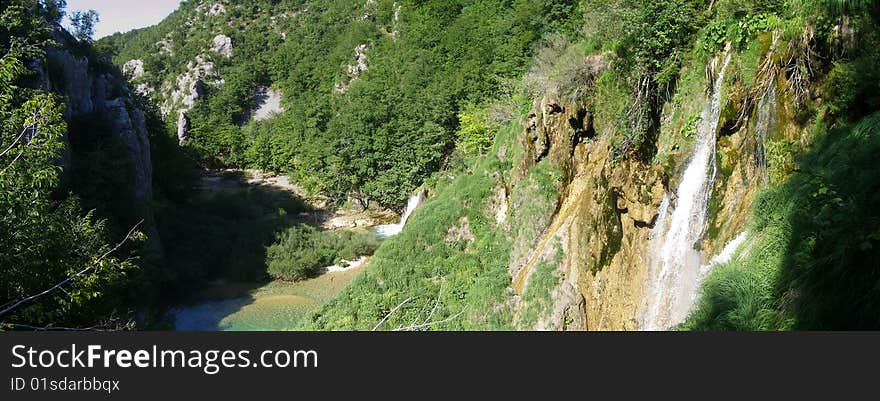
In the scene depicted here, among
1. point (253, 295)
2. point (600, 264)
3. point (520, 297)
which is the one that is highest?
point (600, 264)

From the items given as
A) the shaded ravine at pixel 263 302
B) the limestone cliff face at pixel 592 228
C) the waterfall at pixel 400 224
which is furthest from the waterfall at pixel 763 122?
the waterfall at pixel 400 224

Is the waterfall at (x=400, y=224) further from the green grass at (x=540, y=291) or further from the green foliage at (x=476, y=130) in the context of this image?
the green grass at (x=540, y=291)

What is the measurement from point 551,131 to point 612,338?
11.6 meters

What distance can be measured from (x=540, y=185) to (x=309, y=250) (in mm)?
19255

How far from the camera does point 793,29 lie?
7465 mm

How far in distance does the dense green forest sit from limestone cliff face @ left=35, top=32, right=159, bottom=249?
0.54 metres

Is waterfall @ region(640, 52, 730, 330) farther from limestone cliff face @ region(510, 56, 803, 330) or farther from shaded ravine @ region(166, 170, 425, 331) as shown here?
shaded ravine @ region(166, 170, 425, 331)

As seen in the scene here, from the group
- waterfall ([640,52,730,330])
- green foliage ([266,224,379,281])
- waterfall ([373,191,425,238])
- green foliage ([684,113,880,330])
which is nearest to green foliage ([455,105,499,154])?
waterfall ([373,191,425,238])

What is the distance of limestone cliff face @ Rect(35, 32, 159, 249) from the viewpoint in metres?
25.1

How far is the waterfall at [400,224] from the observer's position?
107 ft

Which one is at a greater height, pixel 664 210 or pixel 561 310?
pixel 664 210

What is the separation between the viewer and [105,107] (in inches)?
1133

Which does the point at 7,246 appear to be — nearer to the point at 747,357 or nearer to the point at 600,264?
the point at 747,357

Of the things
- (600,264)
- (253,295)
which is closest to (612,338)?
(600,264)
